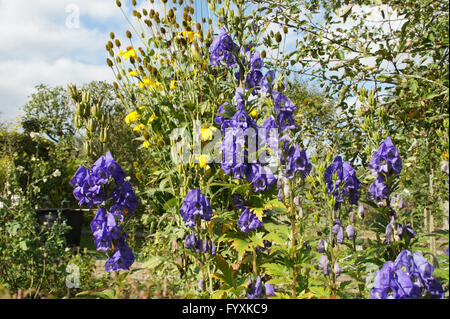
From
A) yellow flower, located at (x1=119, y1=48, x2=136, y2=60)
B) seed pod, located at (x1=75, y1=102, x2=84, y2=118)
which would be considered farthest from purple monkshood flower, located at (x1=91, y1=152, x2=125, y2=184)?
yellow flower, located at (x1=119, y1=48, x2=136, y2=60)

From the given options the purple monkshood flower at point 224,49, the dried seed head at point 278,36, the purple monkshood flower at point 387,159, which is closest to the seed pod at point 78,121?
the purple monkshood flower at point 224,49

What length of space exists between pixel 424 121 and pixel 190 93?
1.90 m

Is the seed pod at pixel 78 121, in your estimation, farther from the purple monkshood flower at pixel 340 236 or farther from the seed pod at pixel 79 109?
the purple monkshood flower at pixel 340 236

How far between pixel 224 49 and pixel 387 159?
57.6 inches

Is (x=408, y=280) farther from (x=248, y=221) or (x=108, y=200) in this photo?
(x=108, y=200)

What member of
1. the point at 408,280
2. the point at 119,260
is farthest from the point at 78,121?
the point at 408,280

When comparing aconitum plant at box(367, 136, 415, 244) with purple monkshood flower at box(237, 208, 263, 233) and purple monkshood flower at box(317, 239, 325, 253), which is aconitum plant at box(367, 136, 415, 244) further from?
purple monkshood flower at box(237, 208, 263, 233)

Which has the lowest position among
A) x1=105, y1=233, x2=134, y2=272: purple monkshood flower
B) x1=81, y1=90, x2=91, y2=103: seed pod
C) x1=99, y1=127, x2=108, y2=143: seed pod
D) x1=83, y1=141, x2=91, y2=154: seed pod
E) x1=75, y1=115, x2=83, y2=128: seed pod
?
x1=105, y1=233, x2=134, y2=272: purple monkshood flower

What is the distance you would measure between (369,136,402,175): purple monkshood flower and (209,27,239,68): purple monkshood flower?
1.33 metres

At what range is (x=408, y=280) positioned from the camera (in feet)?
4.58

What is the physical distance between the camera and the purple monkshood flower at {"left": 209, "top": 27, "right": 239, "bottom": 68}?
263 cm
